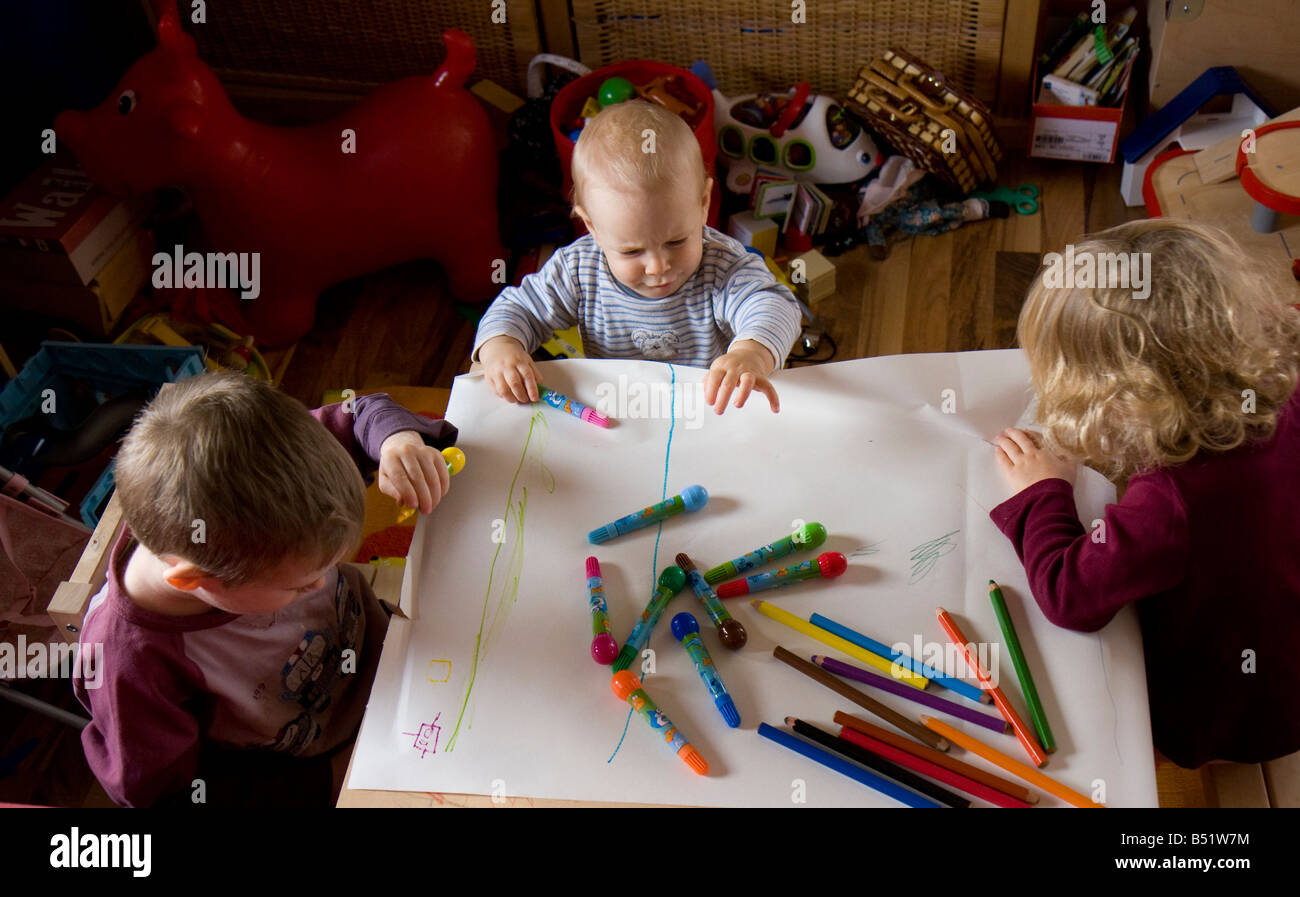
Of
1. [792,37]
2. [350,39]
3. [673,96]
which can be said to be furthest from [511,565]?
[350,39]

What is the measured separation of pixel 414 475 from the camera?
3.39 feet

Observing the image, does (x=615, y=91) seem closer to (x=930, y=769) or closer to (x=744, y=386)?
(x=744, y=386)

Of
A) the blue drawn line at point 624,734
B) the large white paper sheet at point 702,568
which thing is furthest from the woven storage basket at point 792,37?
the blue drawn line at point 624,734

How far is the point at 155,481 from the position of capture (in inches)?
32.0

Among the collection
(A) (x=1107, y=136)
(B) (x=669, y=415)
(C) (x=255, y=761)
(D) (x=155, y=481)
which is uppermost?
(D) (x=155, y=481)

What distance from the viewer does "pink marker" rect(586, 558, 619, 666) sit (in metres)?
0.92

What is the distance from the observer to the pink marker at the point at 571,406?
3.66 feet

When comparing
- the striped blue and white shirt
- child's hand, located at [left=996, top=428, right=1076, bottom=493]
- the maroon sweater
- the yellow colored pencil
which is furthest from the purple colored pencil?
the striped blue and white shirt

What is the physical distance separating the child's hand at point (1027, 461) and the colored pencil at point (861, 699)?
26 centimetres

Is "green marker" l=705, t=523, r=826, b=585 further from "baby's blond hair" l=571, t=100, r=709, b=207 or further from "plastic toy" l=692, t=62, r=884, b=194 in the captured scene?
"plastic toy" l=692, t=62, r=884, b=194

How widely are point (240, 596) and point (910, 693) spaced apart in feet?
1.80
